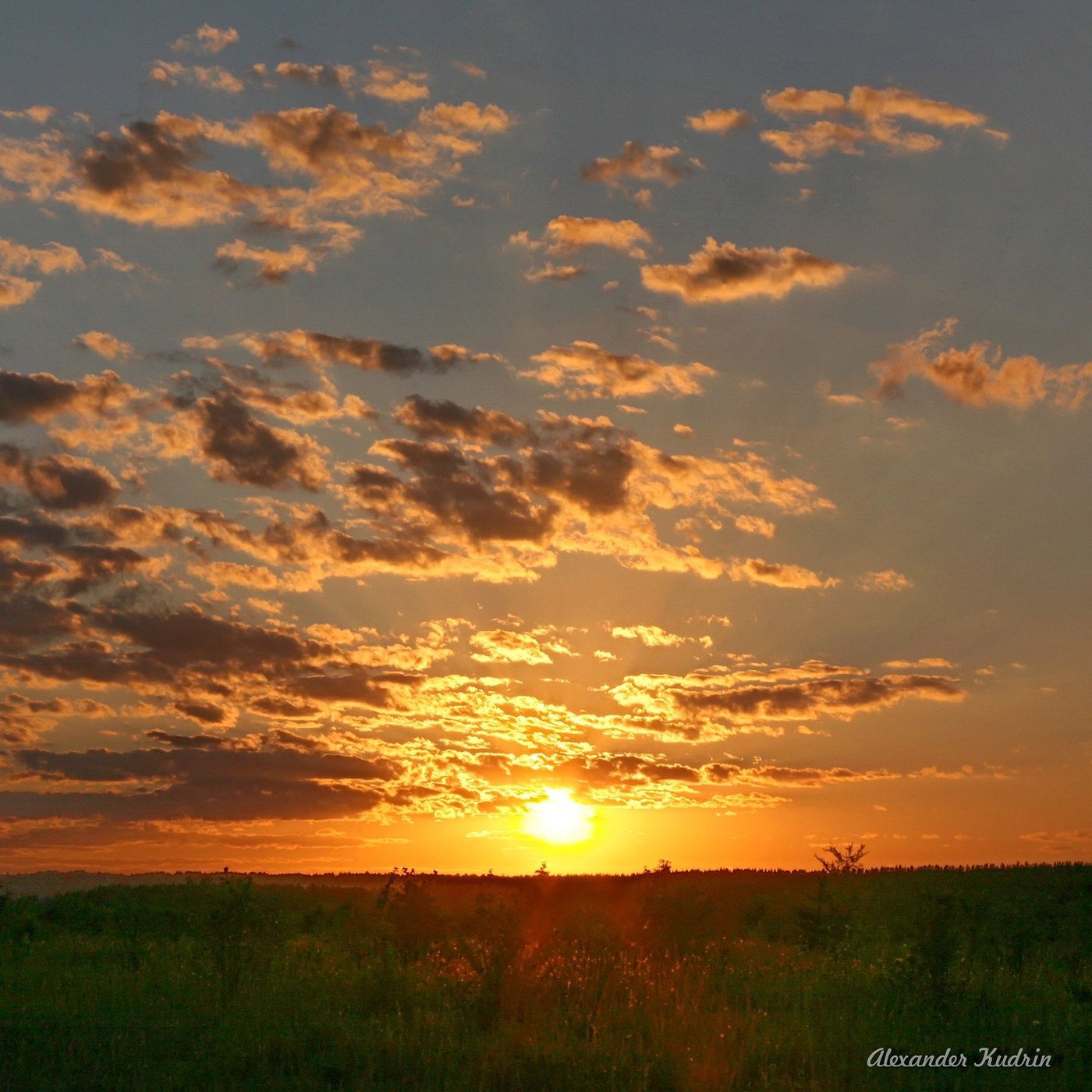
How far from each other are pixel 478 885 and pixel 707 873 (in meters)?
15.6

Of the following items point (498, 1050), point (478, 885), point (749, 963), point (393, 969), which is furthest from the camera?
point (478, 885)

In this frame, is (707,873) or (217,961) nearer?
(217,961)

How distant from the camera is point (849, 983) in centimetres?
1856

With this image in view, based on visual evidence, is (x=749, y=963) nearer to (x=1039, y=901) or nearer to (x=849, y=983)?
(x=849, y=983)

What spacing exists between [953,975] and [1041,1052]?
13.7ft

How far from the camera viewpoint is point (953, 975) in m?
18.3

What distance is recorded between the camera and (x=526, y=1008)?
1586cm

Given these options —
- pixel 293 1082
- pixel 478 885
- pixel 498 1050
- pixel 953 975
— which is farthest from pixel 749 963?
pixel 478 885

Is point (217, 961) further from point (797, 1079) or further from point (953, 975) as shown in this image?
point (953, 975)

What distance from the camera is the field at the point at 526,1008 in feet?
43.0

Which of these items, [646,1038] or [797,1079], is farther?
[646,1038]

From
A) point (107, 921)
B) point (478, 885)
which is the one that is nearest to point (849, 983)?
point (107, 921)

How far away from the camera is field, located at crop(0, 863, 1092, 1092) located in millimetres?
13109

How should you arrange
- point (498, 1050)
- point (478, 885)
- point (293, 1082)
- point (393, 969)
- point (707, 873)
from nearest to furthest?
point (293, 1082) < point (498, 1050) < point (393, 969) < point (707, 873) < point (478, 885)
